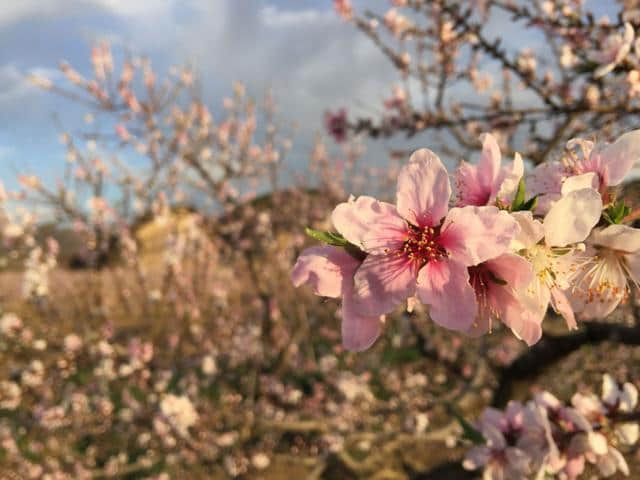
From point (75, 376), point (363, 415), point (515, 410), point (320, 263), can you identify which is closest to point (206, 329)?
point (75, 376)

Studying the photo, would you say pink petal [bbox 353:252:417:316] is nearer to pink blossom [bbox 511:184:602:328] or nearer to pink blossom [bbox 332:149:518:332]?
pink blossom [bbox 332:149:518:332]

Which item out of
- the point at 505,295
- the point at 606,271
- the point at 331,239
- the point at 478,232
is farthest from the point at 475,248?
the point at 606,271

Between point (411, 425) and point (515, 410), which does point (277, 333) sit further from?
point (515, 410)

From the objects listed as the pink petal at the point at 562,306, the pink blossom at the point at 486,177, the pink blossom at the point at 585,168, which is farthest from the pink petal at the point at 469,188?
the pink petal at the point at 562,306

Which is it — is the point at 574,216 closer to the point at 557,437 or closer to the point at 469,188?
the point at 469,188

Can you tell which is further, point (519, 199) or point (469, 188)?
point (469, 188)

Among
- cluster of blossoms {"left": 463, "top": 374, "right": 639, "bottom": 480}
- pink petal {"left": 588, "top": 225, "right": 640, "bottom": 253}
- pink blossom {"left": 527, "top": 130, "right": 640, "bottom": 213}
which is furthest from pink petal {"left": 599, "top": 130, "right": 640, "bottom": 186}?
cluster of blossoms {"left": 463, "top": 374, "right": 639, "bottom": 480}
